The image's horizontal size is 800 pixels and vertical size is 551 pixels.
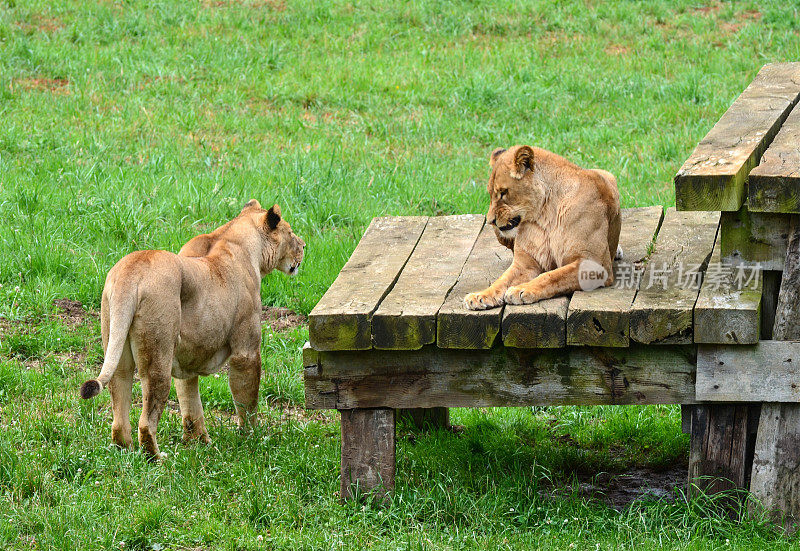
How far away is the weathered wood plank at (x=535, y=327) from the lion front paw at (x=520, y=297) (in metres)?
0.12

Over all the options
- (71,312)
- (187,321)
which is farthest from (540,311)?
(71,312)

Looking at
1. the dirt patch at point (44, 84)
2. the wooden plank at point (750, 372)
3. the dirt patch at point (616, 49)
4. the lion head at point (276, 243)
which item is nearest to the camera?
the wooden plank at point (750, 372)

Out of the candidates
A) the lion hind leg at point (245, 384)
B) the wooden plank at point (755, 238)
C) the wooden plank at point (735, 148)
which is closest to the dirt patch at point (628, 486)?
the wooden plank at point (755, 238)

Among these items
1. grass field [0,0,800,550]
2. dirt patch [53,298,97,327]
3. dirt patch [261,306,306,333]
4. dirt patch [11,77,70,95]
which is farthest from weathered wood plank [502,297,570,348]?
dirt patch [11,77,70,95]

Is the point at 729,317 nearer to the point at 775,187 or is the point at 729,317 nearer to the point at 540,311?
the point at 775,187

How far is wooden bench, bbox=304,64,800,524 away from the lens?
14.8 ft

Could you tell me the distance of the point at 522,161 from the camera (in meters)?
5.05

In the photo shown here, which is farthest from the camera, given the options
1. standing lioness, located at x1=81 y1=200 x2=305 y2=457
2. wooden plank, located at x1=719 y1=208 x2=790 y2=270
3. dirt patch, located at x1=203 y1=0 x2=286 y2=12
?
dirt patch, located at x1=203 y1=0 x2=286 y2=12

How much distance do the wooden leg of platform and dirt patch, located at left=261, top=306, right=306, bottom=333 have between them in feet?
11.6

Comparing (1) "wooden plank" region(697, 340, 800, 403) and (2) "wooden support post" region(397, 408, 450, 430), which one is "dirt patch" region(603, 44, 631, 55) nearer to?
(2) "wooden support post" region(397, 408, 450, 430)

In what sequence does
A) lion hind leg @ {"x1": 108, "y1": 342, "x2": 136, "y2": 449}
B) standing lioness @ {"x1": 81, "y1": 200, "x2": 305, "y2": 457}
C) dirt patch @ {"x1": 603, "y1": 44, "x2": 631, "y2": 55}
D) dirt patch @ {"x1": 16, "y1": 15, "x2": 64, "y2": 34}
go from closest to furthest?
standing lioness @ {"x1": 81, "y1": 200, "x2": 305, "y2": 457} → lion hind leg @ {"x1": 108, "y1": 342, "x2": 136, "y2": 449} → dirt patch @ {"x1": 16, "y1": 15, "x2": 64, "y2": 34} → dirt patch @ {"x1": 603, "y1": 44, "x2": 631, "y2": 55}

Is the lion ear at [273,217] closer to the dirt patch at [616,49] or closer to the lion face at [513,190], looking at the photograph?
the lion face at [513,190]

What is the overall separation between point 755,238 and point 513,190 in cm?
115

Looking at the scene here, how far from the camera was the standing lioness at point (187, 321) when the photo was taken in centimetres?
525
